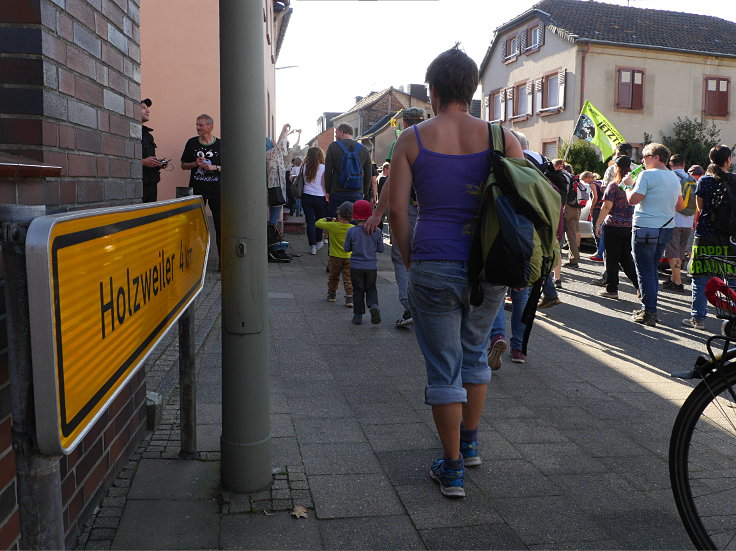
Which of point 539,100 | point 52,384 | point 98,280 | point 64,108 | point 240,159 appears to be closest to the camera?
point 52,384

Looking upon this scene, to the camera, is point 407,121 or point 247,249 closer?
point 247,249

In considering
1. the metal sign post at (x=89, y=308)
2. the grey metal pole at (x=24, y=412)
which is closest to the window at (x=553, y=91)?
the metal sign post at (x=89, y=308)

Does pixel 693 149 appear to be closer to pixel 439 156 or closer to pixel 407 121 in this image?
pixel 407 121

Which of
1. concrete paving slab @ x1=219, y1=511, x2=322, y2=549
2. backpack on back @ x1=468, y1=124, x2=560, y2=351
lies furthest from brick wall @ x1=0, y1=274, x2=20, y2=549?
backpack on back @ x1=468, y1=124, x2=560, y2=351

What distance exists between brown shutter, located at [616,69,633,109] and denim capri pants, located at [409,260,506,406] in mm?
33624

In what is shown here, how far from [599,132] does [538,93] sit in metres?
21.7

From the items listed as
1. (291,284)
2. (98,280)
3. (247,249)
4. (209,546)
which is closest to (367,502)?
(209,546)

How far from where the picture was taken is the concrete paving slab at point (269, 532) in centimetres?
279

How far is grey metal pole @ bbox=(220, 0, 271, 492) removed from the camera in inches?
120

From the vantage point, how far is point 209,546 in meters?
2.76

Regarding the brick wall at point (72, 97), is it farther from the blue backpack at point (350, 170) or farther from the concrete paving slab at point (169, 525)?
the blue backpack at point (350, 170)

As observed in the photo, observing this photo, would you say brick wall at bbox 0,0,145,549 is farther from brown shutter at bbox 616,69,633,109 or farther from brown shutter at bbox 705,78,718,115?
brown shutter at bbox 705,78,718,115

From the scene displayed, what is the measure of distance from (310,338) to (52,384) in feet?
17.3

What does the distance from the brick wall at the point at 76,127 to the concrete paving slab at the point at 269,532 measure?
0.56m
